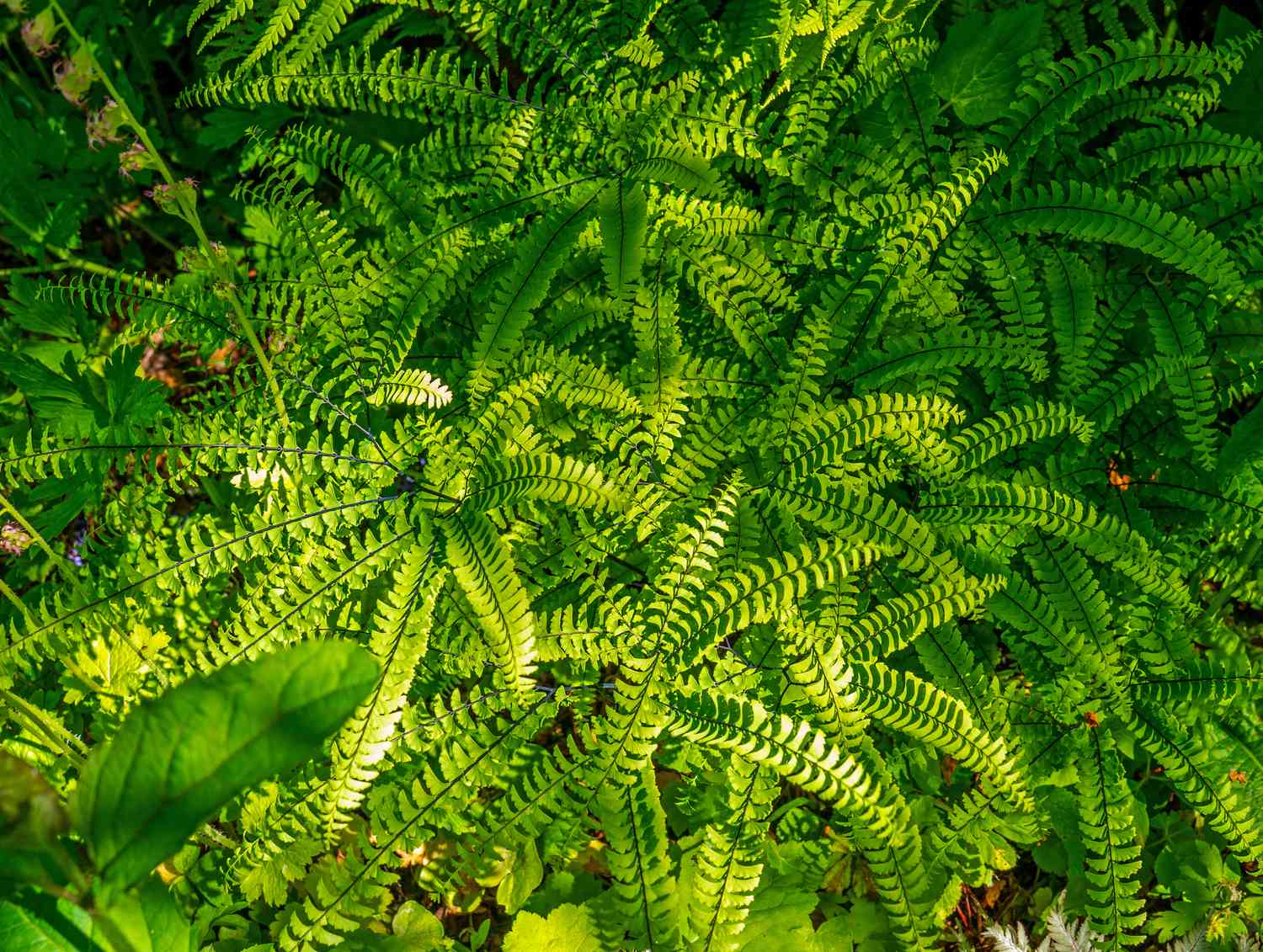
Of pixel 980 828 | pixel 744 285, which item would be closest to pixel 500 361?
pixel 744 285

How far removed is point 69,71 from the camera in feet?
9.50

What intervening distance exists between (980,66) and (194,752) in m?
2.96

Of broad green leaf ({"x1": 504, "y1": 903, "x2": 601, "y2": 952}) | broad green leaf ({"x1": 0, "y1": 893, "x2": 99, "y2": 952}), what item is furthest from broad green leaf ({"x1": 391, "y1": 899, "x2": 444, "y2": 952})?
broad green leaf ({"x1": 0, "y1": 893, "x2": 99, "y2": 952})

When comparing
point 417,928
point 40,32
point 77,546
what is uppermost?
point 40,32

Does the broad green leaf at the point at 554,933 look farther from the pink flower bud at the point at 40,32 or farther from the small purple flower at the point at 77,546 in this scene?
the pink flower bud at the point at 40,32

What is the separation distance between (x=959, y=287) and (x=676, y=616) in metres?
1.44

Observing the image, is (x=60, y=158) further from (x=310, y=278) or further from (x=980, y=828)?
(x=980, y=828)

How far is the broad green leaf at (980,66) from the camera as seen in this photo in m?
2.63

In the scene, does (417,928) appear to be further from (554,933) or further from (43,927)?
(43,927)

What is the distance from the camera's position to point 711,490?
2.25 m

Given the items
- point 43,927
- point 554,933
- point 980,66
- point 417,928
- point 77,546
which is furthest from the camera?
point 77,546

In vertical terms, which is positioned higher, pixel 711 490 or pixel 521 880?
pixel 711 490

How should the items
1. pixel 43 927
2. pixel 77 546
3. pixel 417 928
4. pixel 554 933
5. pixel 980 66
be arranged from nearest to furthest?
pixel 43 927
pixel 554 933
pixel 417 928
pixel 980 66
pixel 77 546

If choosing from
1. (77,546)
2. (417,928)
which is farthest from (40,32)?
(417,928)
